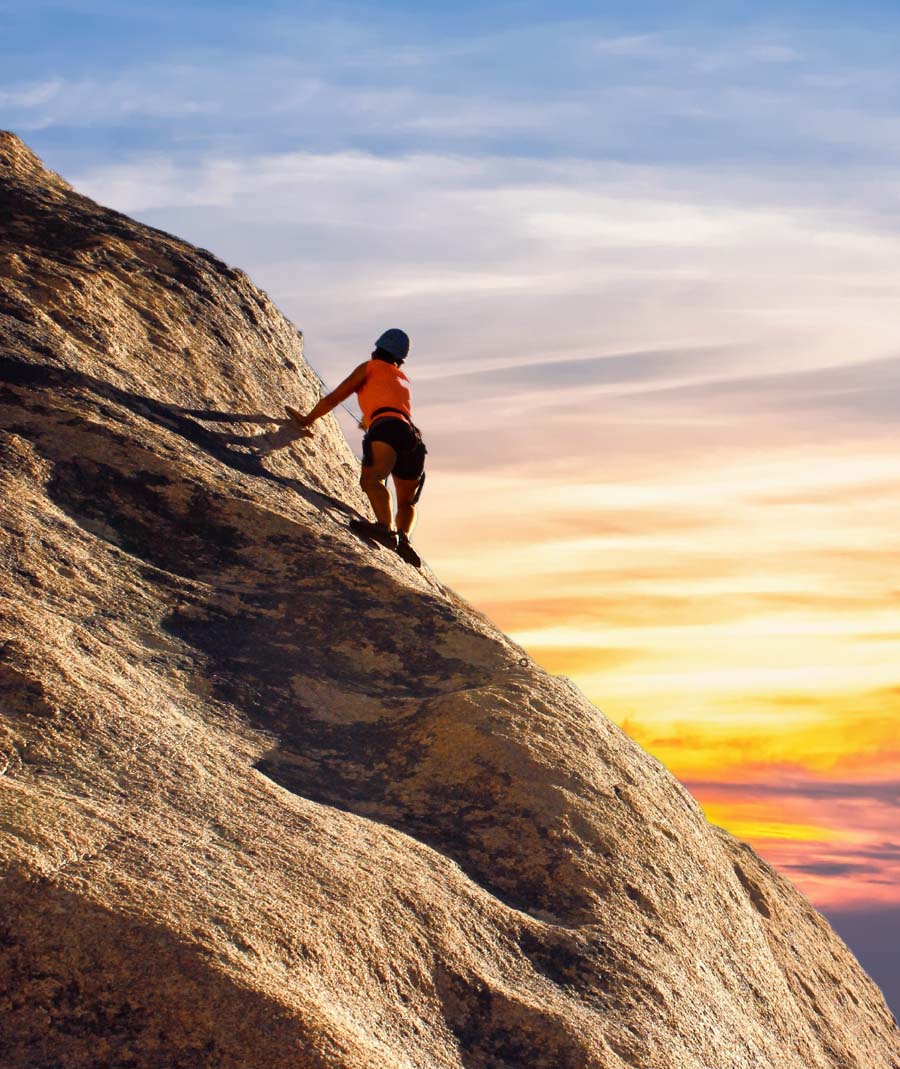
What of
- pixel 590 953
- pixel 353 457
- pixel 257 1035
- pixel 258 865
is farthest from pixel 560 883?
pixel 353 457

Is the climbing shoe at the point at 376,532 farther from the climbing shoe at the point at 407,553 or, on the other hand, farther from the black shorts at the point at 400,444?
the black shorts at the point at 400,444

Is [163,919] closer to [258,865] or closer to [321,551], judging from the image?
[258,865]

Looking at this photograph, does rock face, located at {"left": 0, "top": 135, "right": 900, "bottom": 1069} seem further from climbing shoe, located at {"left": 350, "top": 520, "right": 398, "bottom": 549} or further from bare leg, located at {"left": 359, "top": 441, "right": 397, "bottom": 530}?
bare leg, located at {"left": 359, "top": 441, "right": 397, "bottom": 530}

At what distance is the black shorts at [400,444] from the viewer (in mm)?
10852

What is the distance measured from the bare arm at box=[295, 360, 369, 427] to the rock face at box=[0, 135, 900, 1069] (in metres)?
0.34

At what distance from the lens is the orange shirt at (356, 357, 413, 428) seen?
11.0 metres

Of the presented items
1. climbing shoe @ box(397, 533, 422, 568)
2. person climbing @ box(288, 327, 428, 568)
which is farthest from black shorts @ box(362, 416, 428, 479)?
climbing shoe @ box(397, 533, 422, 568)

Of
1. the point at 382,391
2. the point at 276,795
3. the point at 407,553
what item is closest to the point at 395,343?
the point at 382,391

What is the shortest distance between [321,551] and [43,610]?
247cm

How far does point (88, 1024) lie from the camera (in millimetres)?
4605

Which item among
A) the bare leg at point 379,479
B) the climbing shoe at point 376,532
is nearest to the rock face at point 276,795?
the climbing shoe at point 376,532

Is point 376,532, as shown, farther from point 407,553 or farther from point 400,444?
point 400,444

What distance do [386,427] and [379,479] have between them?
51 cm

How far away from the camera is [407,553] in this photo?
1021 centimetres
